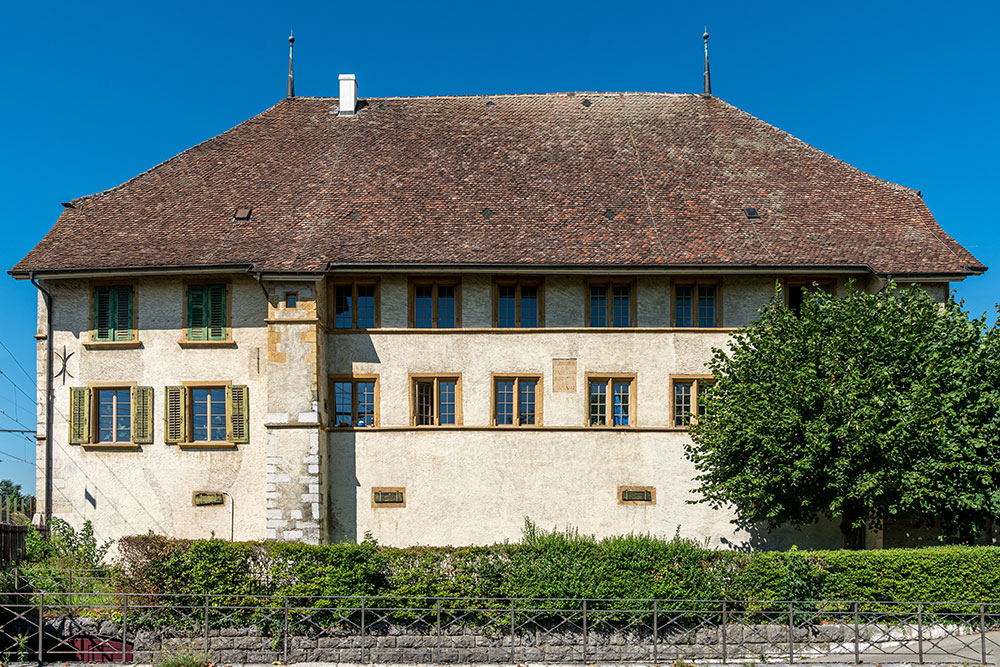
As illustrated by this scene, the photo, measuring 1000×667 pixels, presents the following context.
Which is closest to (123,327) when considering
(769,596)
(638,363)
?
(638,363)

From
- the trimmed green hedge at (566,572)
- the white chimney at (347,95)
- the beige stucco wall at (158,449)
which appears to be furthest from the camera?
the white chimney at (347,95)

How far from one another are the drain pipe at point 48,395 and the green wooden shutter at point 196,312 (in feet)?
12.1

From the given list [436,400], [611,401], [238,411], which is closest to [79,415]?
[238,411]

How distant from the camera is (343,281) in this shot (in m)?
28.1

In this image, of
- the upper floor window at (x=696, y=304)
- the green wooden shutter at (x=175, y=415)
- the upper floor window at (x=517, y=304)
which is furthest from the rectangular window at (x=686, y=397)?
the green wooden shutter at (x=175, y=415)

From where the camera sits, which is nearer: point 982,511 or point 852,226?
point 982,511

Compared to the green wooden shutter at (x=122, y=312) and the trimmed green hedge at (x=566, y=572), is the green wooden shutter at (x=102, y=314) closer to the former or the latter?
the green wooden shutter at (x=122, y=312)

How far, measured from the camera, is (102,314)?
1111 inches

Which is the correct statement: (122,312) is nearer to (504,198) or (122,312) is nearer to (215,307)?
(215,307)

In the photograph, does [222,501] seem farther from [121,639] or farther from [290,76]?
[290,76]

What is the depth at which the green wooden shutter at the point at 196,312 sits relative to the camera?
27906 mm

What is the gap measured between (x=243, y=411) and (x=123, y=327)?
12.9 feet

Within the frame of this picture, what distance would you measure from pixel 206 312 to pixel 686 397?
1261 centimetres

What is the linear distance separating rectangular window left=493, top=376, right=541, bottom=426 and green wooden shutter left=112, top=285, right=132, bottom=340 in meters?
9.65
